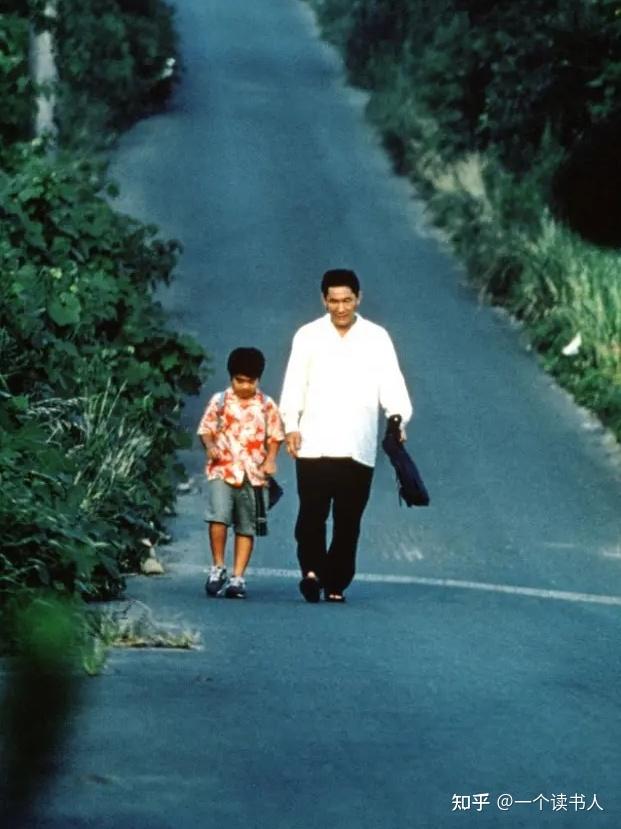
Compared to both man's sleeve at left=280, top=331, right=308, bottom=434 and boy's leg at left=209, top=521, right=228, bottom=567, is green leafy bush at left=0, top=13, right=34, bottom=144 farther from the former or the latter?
man's sleeve at left=280, top=331, right=308, bottom=434

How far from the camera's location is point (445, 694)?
26.3 ft

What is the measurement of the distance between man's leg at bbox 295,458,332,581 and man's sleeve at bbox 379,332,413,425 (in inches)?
17.5

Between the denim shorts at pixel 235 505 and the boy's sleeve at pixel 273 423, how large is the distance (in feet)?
1.05

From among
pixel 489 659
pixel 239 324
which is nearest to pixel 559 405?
pixel 239 324

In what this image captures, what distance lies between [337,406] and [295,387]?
24cm

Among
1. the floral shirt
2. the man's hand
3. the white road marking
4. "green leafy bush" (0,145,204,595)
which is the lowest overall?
the white road marking

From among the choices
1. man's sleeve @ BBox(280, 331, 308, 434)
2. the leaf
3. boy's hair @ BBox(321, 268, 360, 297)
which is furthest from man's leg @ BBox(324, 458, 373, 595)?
the leaf

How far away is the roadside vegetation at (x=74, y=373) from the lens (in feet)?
33.1

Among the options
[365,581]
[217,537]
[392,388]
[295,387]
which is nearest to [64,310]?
[365,581]

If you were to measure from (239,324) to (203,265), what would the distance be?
338cm

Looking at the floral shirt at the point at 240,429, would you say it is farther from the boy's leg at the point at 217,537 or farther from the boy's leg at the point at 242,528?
the boy's leg at the point at 217,537

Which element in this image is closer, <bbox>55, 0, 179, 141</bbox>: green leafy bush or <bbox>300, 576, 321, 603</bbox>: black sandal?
<bbox>300, 576, 321, 603</bbox>: black sandal

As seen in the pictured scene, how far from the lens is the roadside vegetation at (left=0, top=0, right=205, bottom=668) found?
33.1 ft

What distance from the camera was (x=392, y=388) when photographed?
11359 mm
